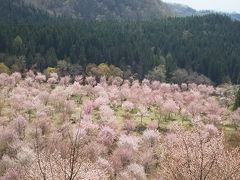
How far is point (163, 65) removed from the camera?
146375mm

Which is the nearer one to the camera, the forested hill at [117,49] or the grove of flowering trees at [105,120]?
the grove of flowering trees at [105,120]

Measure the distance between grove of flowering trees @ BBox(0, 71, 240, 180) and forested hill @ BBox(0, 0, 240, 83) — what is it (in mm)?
12891

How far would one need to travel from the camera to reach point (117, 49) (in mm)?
152875

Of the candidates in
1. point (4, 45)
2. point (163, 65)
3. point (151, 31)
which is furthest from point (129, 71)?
point (151, 31)

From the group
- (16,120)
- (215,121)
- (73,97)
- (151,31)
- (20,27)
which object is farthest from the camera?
(151,31)

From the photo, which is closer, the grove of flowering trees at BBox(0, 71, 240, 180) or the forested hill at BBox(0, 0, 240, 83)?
the grove of flowering trees at BBox(0, 71, 240, 180)

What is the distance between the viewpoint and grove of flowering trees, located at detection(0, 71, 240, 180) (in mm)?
62250

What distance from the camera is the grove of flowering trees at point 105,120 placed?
62250mm

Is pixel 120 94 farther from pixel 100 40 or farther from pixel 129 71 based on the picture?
pixel 100 40

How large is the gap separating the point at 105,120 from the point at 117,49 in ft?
229

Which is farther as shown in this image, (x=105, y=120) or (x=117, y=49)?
(x=117, y=49)

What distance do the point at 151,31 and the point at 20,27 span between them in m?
60.9

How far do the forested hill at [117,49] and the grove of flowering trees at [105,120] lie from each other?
1289 cm

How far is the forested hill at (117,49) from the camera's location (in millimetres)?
135925
